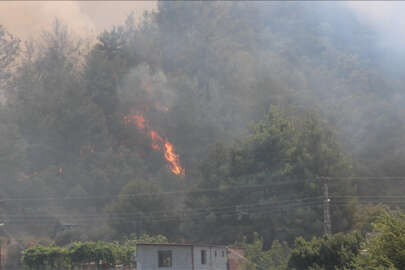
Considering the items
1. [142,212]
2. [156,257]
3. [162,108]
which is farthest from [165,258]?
[162,108]

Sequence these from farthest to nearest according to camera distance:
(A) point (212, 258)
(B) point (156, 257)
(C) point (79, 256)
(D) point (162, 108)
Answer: (D) point (162, 108), (C) point (79, 256), (A) point (212, 258), (B) point (156, 257)

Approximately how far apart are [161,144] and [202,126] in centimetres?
854

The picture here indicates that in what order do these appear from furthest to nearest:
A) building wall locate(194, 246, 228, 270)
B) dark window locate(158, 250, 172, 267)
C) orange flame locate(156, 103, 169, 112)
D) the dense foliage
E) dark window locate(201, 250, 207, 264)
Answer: orange flame locate(156, 103, 169, 112)
the dense foliage
dark window locate(201, 250, 207, 264)
building wall locate(194, 246, 228, 270)
dark window locate(158, 250, 172, 267)

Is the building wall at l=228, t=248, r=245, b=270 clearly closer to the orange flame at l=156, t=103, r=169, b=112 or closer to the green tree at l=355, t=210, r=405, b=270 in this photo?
the green tree at l=355, t=210, r=405, b=270

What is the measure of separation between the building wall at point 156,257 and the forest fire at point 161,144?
66.3 metres

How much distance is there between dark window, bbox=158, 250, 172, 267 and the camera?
43.2m

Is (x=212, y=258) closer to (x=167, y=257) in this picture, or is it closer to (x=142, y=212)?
(x=167, y=257)

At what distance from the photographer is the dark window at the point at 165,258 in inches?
1702

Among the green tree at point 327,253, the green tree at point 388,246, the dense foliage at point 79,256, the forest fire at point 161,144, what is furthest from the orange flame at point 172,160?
the green tree at point 388,246

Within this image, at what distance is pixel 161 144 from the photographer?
378ft

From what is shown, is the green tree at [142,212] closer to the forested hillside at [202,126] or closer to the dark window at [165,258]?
the forested hillside at [202,126]

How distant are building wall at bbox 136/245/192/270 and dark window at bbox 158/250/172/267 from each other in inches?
8.4

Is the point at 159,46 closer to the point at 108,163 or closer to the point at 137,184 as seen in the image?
the point at 108,163

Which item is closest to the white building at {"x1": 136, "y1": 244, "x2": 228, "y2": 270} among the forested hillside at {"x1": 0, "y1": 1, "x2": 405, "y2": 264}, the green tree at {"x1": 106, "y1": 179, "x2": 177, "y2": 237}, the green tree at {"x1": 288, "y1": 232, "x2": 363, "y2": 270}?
the green tree at {"x1": 288, "y1": 232, "x2": 363, "y2": 270}
